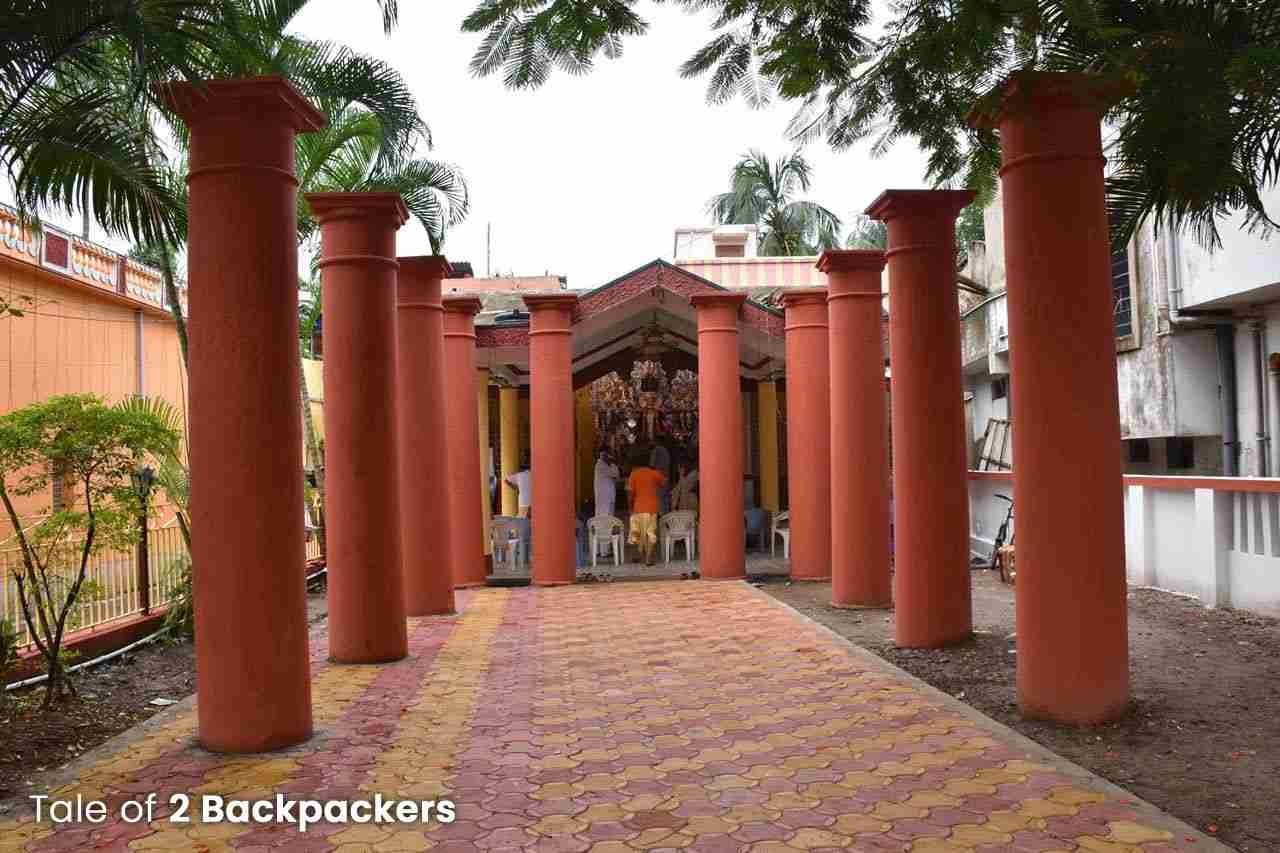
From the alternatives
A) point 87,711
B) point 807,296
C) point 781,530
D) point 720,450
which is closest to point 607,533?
point 781,530

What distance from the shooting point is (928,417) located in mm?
7738

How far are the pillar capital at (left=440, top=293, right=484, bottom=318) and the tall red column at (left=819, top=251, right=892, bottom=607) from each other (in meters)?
4.18

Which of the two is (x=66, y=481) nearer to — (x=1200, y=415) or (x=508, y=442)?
(x=508, y=442)

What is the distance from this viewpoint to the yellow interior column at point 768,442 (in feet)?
59.8

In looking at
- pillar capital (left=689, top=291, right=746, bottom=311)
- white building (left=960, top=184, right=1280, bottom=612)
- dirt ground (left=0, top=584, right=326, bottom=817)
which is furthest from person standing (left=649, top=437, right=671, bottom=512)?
dirt ground (left=0, top=584, right=326, bottom=817)

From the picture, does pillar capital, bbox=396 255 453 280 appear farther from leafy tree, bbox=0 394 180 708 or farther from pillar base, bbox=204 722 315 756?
pillar base, bbox=204 722 315 756

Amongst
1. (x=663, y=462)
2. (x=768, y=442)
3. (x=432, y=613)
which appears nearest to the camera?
(x=432, y=613)

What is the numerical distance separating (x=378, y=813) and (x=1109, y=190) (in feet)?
17.1

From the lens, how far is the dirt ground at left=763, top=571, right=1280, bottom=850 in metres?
4.41

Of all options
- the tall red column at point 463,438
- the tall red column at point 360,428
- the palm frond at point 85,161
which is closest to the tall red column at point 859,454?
the tall red column at point 463,438

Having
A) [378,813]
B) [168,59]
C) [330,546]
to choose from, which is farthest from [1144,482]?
[168,59]

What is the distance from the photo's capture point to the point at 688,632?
8.88 metres

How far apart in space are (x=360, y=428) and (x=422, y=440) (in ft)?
6.66

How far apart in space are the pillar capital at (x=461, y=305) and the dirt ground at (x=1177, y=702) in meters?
5.28
